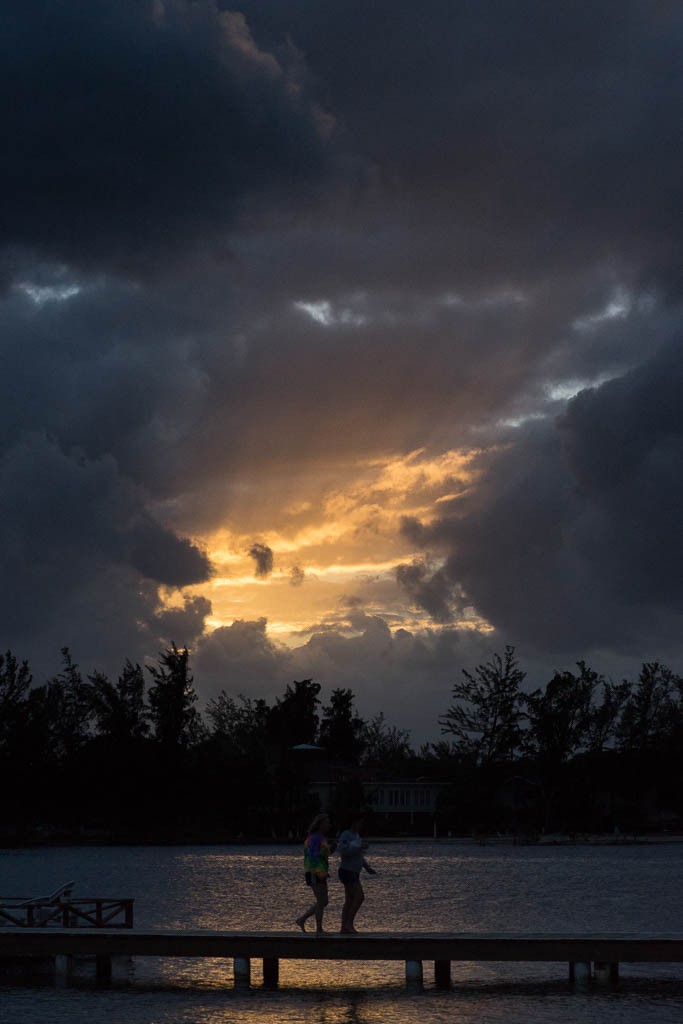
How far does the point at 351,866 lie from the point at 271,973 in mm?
2649

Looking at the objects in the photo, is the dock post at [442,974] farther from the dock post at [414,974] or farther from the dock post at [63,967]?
the dock post at [63,967]

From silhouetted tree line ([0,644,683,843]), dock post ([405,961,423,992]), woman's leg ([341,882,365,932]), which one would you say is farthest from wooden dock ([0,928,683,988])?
silhouetted tree line ([0,644,683,843])

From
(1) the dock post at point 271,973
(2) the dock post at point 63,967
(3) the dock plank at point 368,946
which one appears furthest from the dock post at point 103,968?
(1) the dock post at point 271,973

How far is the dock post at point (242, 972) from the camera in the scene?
2531 cm

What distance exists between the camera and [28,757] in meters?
125

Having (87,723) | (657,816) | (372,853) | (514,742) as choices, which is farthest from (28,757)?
(657,816)

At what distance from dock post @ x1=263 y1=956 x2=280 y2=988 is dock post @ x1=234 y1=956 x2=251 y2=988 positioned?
0.38 meters

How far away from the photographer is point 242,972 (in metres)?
25.5

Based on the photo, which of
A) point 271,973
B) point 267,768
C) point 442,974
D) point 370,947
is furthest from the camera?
point 267,768

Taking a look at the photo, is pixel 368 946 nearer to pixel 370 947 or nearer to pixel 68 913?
pixel 370 947

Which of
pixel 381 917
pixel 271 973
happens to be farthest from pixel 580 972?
pixel 381 917

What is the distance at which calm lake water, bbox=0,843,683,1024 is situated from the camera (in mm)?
22688

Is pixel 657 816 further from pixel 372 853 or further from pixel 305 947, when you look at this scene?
pixel 305 947

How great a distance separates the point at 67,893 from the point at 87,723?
384 ft
